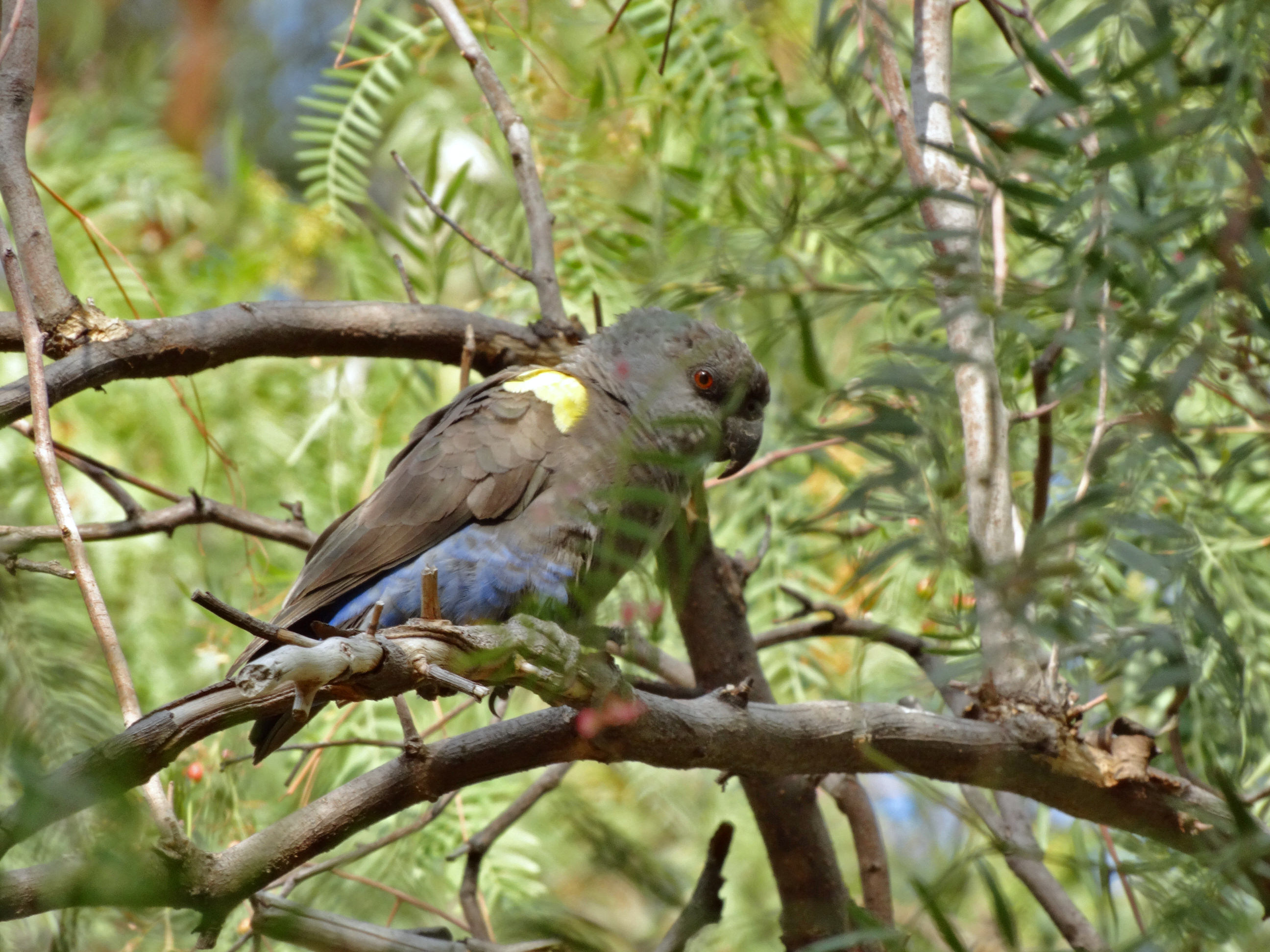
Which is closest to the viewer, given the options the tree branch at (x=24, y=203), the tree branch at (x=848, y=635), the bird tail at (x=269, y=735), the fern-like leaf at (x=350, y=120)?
the tree branch at (x=24, y=203)

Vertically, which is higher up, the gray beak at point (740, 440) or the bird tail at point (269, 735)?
the gray beak at point (740, 440)

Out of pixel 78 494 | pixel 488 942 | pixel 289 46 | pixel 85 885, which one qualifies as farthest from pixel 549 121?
pixel 289 46

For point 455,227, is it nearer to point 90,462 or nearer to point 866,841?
point 90,462

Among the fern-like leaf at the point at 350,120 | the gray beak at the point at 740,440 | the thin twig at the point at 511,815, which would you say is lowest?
the thin twig at the point at 511,815

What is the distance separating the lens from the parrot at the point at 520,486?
2627 millimetres

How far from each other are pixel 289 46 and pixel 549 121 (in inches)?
141

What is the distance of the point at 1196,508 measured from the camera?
2492mm

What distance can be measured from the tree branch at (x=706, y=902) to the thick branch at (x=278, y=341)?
138cm

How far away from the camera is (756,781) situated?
101 inches

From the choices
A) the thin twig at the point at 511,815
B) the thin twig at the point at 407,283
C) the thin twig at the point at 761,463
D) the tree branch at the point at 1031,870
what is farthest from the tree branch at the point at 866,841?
the thin twig at the point at 407,283

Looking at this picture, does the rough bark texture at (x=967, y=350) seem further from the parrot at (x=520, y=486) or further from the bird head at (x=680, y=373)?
the bird head at (x=680, y=373)

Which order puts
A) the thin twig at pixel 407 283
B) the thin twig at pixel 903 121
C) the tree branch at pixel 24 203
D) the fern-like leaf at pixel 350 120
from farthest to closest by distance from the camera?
the fern-like leaf at pixel 350 120, the thin twig at pixel 407 283, the thin twig at pixel 903 121, the tree branch at pixel 24 203

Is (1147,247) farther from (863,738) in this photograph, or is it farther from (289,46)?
(289,46)

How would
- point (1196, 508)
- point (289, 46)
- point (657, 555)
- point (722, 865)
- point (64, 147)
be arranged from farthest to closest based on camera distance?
1. point (289, 46)
2. point (64, 147)
3. point (1196, 508)
4. point (722, 865)
5. point (657, 555)
